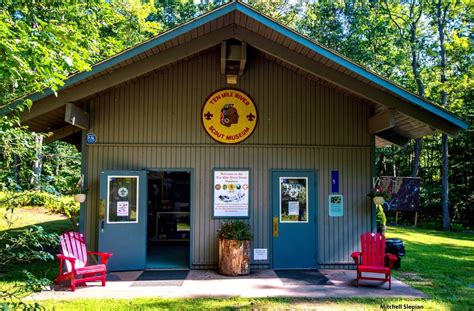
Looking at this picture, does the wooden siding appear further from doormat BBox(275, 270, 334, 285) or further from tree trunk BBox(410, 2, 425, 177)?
tree trunk BBox(410, 2, 425, 177)

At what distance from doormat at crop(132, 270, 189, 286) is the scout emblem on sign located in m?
2.71

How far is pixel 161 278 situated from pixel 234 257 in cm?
136

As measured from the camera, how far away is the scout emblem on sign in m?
7.66

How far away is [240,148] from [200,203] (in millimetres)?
1371

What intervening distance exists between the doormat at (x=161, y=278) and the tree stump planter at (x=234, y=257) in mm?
791

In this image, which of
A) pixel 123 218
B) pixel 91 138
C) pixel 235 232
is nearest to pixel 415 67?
pixel 235 232

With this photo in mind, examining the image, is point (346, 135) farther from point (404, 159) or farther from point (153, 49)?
point (404, 159)

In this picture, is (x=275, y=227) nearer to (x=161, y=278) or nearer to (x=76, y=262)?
(x=161, y=278)

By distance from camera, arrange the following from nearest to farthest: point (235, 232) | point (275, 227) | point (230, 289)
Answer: point (230, 289) → point (235, 232) → point (275, 227)

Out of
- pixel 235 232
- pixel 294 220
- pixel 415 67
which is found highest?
pixel 415 67

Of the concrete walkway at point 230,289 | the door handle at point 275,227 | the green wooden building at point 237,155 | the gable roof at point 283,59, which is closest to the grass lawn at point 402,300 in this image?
the concrete walkway at point 230,289

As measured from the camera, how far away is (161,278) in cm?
679

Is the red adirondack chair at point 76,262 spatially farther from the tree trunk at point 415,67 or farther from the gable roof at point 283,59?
the tree trunk at point 415,67

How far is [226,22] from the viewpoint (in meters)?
6.50
